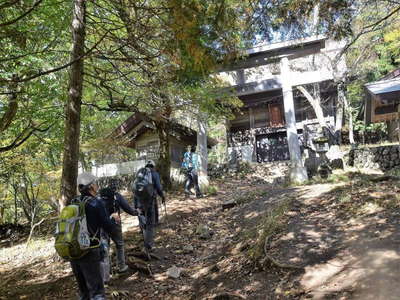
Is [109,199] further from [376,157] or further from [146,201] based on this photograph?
[376,157]

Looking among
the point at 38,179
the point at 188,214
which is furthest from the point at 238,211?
the point at 38,179

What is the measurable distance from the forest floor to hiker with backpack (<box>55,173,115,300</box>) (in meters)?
1.24

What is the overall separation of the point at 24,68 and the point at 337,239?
22.2 ft

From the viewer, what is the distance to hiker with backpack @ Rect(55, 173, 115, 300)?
3.44 metres

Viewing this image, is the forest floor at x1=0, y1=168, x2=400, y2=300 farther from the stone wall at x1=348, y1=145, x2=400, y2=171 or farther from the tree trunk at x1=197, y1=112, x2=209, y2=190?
the stone wall at x1=348, y1=145, x2=400, y2=171

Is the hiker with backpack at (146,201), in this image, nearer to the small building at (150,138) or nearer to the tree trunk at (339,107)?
the small building at (150,138)

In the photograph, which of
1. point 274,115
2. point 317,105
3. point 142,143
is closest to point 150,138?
point 142,143

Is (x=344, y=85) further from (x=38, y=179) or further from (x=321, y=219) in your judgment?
(x=38, y=179)

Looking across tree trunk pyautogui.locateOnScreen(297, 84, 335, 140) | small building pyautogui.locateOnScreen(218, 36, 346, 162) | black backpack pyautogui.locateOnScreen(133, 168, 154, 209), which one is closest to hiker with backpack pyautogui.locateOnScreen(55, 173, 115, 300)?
black backpack pyautogui.locateOnScreen(133, 168, 154, 209)

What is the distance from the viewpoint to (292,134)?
41.7 feet

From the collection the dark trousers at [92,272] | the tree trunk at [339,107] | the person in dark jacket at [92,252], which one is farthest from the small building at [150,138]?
the dark trousers at [92,272]

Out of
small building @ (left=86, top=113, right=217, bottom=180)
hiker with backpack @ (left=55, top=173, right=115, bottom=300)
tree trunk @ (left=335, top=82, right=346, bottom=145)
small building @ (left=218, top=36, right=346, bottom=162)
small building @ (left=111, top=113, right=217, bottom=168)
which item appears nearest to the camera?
hiker with backpack @ (left=55, top=173, right=115, bottom=300)

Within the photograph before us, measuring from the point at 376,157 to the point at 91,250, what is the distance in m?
14.8

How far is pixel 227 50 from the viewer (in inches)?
216
